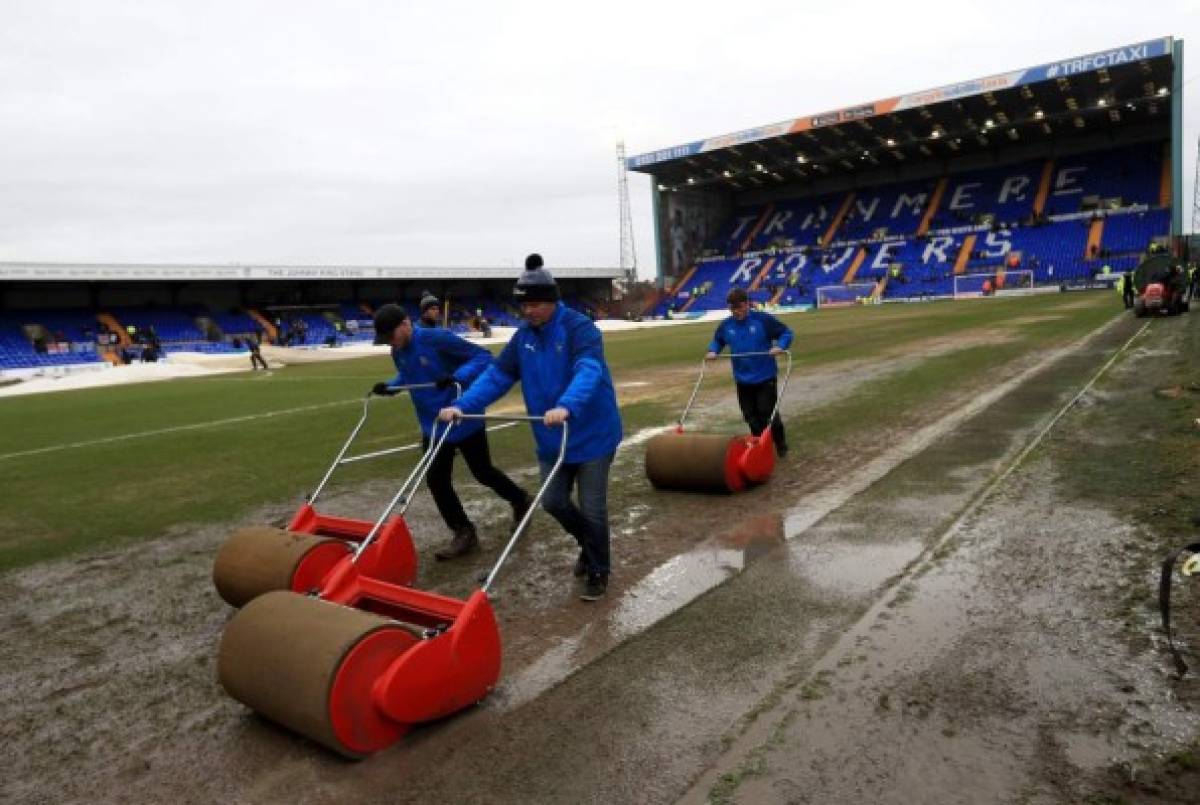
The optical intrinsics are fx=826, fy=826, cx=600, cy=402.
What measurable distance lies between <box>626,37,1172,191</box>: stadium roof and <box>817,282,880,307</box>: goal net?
1017 centimetres

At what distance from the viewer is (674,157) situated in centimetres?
5822

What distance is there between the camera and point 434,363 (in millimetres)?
5520

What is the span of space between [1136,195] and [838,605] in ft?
190

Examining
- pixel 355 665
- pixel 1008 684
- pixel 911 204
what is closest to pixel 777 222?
pixel 911 204

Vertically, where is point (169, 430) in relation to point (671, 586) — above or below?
below

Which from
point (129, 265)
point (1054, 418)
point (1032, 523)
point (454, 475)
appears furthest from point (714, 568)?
point (129, 265)

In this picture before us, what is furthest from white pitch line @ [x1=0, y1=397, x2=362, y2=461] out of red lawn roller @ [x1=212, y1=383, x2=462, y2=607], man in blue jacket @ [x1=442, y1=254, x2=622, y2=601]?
man in blue jacket @ [x1=442, y1=254, x2=622, y2=601]

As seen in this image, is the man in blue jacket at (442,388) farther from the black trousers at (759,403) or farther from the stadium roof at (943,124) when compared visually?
the stadium roof at (943,124)

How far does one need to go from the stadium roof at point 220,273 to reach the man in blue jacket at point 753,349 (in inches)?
1225

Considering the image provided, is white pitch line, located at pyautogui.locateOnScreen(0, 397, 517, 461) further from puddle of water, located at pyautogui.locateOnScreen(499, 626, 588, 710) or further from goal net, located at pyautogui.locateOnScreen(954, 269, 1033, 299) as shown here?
goal net, located at pyautogui.locateOnScreen(954, 269, 1033, 299)

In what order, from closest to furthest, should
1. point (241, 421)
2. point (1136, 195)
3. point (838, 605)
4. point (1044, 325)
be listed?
point (838, 605), point (241, 421), point (1044, 325), point (1136, 195)

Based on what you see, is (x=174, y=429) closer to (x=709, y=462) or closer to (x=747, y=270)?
(x=709, y=462)

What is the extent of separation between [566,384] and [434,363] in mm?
1428

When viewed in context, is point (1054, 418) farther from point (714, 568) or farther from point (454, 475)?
point (454, 475)
